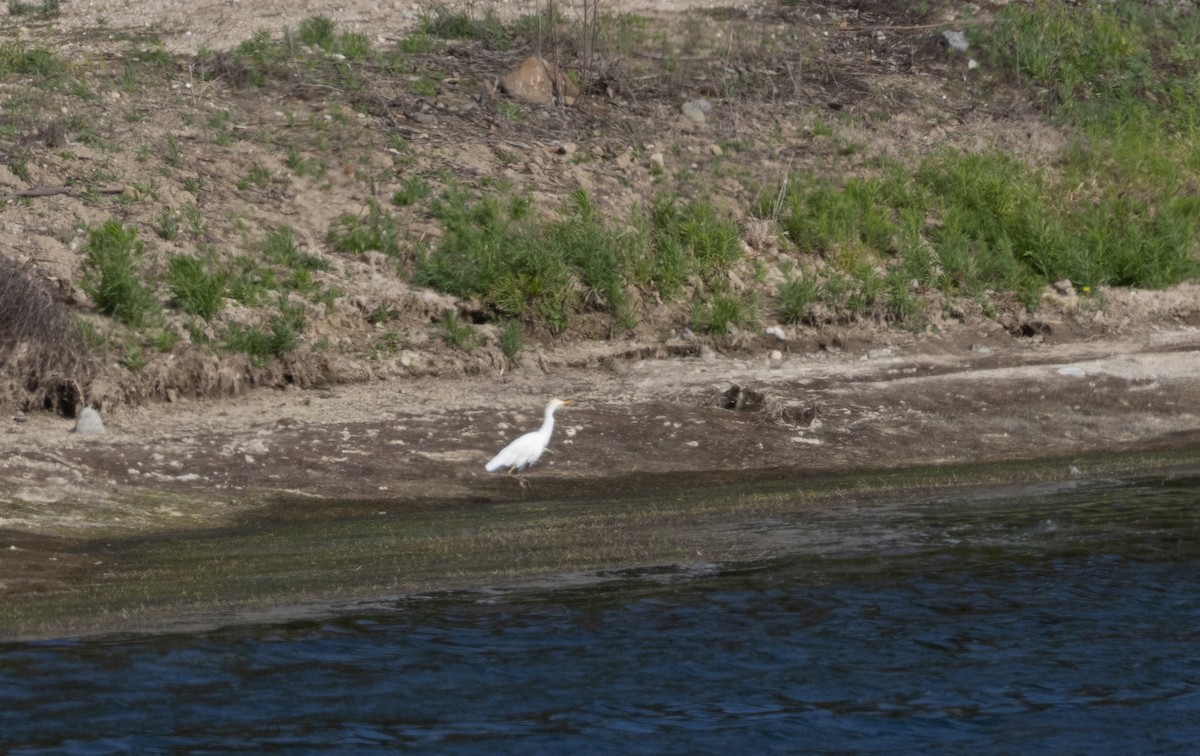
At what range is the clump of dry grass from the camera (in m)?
11.3

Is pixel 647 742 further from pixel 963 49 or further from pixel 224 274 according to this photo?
pixel 963 49

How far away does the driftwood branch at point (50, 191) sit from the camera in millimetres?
13781

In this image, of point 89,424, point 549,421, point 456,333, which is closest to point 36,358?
point 89,424

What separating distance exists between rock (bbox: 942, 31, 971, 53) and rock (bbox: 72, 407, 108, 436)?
13315 millimetres

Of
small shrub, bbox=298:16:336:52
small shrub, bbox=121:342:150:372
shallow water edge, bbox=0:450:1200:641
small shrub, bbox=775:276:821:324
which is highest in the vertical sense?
small shrub, bbox=298:16:336:52

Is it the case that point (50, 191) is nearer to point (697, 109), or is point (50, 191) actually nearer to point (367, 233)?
point (367, 233)

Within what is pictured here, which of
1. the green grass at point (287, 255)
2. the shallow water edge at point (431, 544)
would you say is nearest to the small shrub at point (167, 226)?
the green grass at point (287, 255)

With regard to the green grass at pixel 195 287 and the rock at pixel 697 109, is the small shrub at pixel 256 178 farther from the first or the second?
the rock at pixel 697 109

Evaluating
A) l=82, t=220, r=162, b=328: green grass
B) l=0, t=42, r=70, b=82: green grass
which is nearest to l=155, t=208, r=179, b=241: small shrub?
l=82, t=220, r=162, b=328: green grass

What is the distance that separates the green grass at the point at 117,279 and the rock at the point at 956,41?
11632mm

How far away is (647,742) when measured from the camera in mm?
6602

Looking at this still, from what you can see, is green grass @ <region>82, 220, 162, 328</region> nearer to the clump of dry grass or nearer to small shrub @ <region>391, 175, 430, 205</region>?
the clump of dry grass

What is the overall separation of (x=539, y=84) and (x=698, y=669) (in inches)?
460

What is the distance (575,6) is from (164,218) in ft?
26.0
